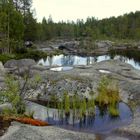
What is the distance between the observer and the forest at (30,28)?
66.3m

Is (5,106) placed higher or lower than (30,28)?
lower

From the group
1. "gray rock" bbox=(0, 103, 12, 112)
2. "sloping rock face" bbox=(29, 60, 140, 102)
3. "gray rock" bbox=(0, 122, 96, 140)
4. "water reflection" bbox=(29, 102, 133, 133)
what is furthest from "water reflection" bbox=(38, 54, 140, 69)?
"gray rock" bbox=(0, 122, 96, 140)

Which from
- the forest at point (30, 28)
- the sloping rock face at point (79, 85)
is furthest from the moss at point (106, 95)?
the forest at point (30, 28)

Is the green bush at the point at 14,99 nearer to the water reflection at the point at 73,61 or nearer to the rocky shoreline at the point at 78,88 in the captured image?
the rocky shoreline at the point at 78,88

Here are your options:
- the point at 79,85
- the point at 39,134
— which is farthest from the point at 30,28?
the point at 39,134

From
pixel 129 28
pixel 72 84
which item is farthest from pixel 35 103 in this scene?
pixel 129 28

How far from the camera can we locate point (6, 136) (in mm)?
17469

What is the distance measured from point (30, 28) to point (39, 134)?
253ft

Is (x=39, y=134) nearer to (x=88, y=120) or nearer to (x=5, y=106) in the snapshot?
(x=88, y=120)

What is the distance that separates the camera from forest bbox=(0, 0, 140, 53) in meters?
66.3

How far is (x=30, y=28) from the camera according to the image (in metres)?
92.7

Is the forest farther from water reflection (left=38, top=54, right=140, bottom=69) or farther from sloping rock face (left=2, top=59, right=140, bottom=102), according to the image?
sloping rock face (left=2, top=59, right=140, bottom=102)

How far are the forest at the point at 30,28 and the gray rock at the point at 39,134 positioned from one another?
45.8 metres

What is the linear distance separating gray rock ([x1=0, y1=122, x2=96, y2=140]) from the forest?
4583cm
